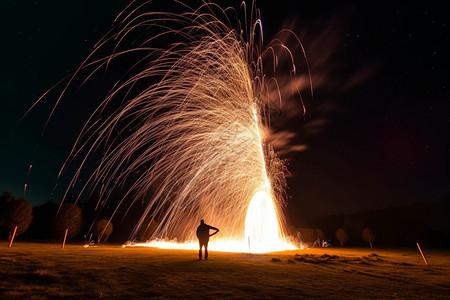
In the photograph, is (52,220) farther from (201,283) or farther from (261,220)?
(201,283)

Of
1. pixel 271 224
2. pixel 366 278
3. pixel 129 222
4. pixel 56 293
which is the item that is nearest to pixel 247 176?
pixel 271 224

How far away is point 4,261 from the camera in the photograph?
11.5 metres

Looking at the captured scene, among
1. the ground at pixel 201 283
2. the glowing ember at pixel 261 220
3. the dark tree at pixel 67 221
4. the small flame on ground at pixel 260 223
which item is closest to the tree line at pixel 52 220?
the dark tree at pixel 67 221

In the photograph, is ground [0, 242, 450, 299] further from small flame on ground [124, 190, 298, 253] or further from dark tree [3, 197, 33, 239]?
dark tree [3, 197, 33, 239]

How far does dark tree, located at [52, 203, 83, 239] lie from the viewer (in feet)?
128

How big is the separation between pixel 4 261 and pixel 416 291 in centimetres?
1580

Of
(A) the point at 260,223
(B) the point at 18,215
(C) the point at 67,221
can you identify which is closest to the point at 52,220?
(C) the point at 67,221

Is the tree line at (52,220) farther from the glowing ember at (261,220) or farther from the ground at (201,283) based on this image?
the ground at (201,283)

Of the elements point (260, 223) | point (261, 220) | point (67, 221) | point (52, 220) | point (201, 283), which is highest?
point (52, 220)

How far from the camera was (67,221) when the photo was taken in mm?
38938

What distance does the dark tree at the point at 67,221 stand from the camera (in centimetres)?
3888

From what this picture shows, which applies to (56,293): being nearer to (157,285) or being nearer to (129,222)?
(157,285)

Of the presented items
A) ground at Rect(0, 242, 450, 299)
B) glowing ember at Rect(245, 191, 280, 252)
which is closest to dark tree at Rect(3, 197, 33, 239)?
ground at Rect(0, 242, 450, 299)

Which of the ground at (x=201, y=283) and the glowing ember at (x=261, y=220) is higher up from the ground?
the glowing ember at (x=261, y=220)
